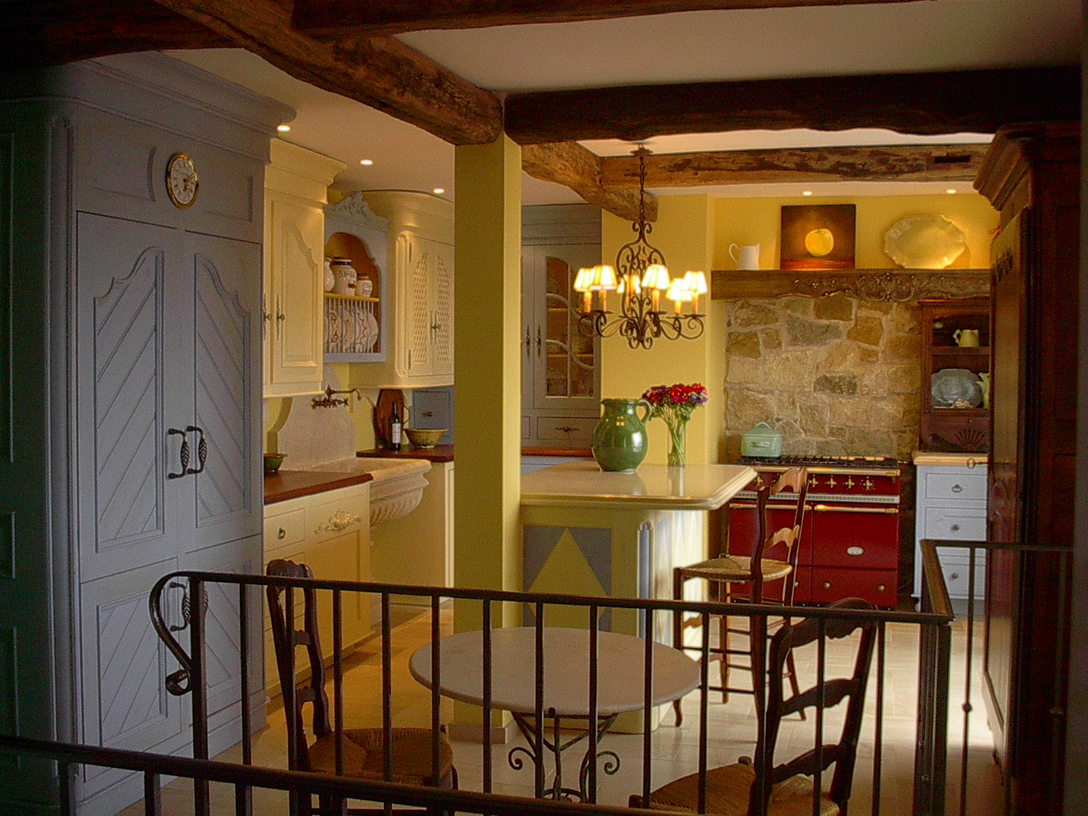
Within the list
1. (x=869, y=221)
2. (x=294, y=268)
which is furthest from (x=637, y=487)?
(x=869, y=221)

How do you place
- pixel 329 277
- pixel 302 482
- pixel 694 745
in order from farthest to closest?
pixel 329 277 → pixel 302 482 → pixel 694 745

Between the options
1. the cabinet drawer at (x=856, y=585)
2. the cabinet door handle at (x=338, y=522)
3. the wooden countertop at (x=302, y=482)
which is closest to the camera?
the wooden countertop at (x=302, y=482)

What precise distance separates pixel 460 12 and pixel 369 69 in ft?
1.99

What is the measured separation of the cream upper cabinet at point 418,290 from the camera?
6.61 m

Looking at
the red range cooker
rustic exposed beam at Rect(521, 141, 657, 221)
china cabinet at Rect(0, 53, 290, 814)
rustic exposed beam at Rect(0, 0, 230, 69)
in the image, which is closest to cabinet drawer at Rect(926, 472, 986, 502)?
the red range cooker

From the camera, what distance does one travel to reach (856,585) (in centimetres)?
662

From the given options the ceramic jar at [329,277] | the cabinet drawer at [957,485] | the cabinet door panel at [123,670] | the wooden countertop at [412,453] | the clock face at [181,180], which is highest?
the clock face at [181,180]

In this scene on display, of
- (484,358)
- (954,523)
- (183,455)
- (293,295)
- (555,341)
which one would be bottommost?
(954,523)

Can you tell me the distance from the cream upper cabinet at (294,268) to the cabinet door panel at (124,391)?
Answer: 118 centimetres

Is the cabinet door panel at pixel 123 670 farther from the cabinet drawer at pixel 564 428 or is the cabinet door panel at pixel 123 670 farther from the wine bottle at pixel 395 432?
the cabinet drawer at pixel 564 428

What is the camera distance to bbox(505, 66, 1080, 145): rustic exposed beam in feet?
13.0

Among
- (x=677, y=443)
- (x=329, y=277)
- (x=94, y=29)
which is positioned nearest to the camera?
(x=94, y=29)

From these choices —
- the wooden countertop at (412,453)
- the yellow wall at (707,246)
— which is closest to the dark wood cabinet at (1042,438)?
the yellow wall at (707,246)

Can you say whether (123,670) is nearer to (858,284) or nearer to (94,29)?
(94,29)
